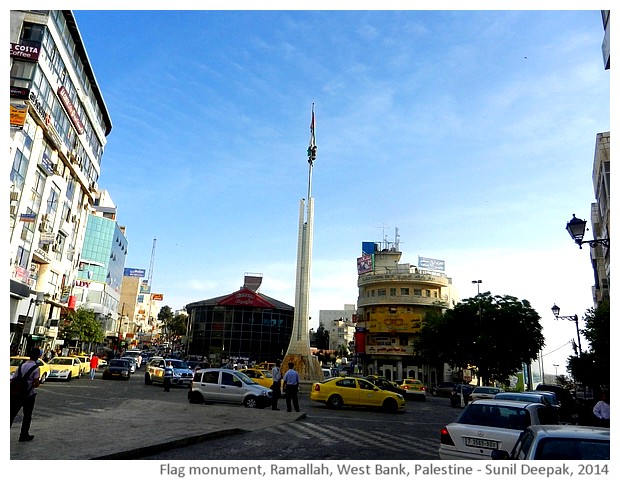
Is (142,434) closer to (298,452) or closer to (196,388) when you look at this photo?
(298,452)

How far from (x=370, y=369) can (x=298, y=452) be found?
193 feet

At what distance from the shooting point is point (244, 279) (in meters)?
93.4

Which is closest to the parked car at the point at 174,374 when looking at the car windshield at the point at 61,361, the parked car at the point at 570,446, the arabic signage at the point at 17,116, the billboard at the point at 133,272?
the car windshield at the point at 61,361

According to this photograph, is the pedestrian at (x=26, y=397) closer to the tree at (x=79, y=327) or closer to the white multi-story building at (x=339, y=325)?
the tree at (x=79, y=327)

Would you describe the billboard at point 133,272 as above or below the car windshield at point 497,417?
above

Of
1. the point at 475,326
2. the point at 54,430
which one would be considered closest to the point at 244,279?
the point at 475,326

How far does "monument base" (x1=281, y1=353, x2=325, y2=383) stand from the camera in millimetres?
38688

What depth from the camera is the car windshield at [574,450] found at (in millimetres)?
5230

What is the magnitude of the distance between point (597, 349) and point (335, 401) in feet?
40.5

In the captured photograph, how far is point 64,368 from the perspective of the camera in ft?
93.9

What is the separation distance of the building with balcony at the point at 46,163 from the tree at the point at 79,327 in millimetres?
1195

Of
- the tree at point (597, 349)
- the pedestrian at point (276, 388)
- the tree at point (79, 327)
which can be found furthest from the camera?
the tree at point (79, 327)
